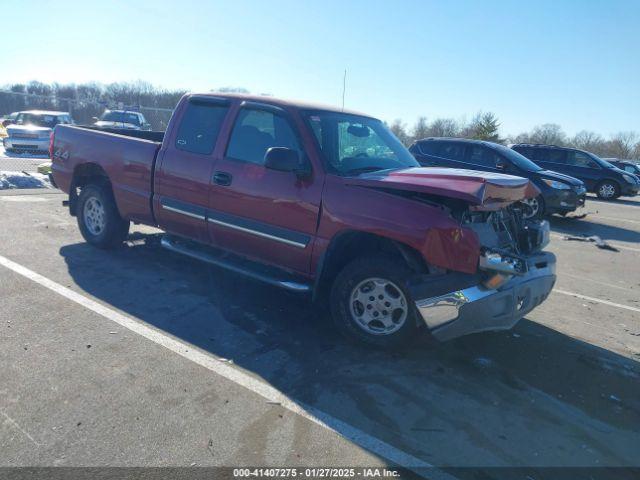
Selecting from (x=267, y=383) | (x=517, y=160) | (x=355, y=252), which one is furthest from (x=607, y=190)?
(x=267, y=383)

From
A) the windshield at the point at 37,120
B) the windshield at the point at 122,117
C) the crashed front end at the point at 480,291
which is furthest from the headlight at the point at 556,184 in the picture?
the windshield at the point at 37,120

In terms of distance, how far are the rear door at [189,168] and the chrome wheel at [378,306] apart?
1.88m

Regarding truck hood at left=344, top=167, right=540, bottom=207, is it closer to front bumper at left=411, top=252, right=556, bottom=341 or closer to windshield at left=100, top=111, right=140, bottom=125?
front bumper at left=411, top=252, right=556, bottom=341

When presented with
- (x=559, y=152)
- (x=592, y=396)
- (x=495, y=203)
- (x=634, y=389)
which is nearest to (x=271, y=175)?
(x=495, y=203)

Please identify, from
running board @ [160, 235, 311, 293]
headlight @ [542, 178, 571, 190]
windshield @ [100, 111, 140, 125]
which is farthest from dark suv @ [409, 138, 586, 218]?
windshield @ [100, 111, 140, 125]

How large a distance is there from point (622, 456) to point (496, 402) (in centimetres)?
78

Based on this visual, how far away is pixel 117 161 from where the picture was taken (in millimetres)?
5691

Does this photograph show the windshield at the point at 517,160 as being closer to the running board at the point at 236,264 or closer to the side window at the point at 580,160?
the side window at the point at 580,160

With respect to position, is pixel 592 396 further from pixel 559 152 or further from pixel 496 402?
pixel 559 152

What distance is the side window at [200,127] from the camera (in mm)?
4922

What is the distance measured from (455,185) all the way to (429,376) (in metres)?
1.50

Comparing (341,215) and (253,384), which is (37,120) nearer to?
(341,215)

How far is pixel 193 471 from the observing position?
8.20ft

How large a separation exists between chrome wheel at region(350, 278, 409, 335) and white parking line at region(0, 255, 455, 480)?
1.07 metres
